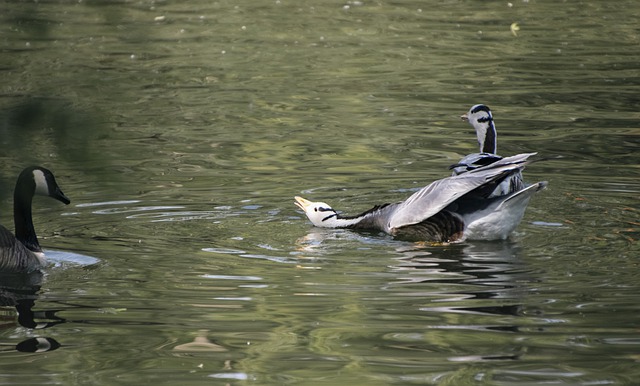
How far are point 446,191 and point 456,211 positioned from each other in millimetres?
335

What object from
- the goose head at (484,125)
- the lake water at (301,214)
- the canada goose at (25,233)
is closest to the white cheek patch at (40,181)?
the canada goose at (25,233)

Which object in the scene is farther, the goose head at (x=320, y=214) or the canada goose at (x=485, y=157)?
the goose head at (x=320, y=214)

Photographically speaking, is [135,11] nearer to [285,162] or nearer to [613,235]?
[285,162]

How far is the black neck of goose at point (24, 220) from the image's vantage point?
352 inches

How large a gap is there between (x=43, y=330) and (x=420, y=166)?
638 centimetres

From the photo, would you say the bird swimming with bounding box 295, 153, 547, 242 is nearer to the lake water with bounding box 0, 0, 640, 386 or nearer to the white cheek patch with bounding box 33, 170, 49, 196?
the lake water with bounding box 0, 0, 640, 386

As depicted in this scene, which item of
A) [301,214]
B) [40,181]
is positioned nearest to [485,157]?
[301,214]

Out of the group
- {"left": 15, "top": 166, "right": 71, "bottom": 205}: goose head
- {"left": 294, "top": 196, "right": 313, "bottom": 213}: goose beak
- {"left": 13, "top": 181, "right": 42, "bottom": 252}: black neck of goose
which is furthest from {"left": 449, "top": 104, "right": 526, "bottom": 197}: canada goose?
{"left": 13, "top": 181, "right": 42, "bottom": 252}: black neck of goose

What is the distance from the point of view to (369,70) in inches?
764

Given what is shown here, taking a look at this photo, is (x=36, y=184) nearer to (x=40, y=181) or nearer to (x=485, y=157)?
(x=40, y=181)

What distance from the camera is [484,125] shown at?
440 inches

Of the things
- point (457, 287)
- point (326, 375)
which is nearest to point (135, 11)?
point (457, 287)

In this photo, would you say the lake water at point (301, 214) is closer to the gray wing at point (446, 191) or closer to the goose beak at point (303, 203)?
the goose beak at point (303, 203)

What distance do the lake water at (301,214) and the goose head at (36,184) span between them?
9.5 inches
